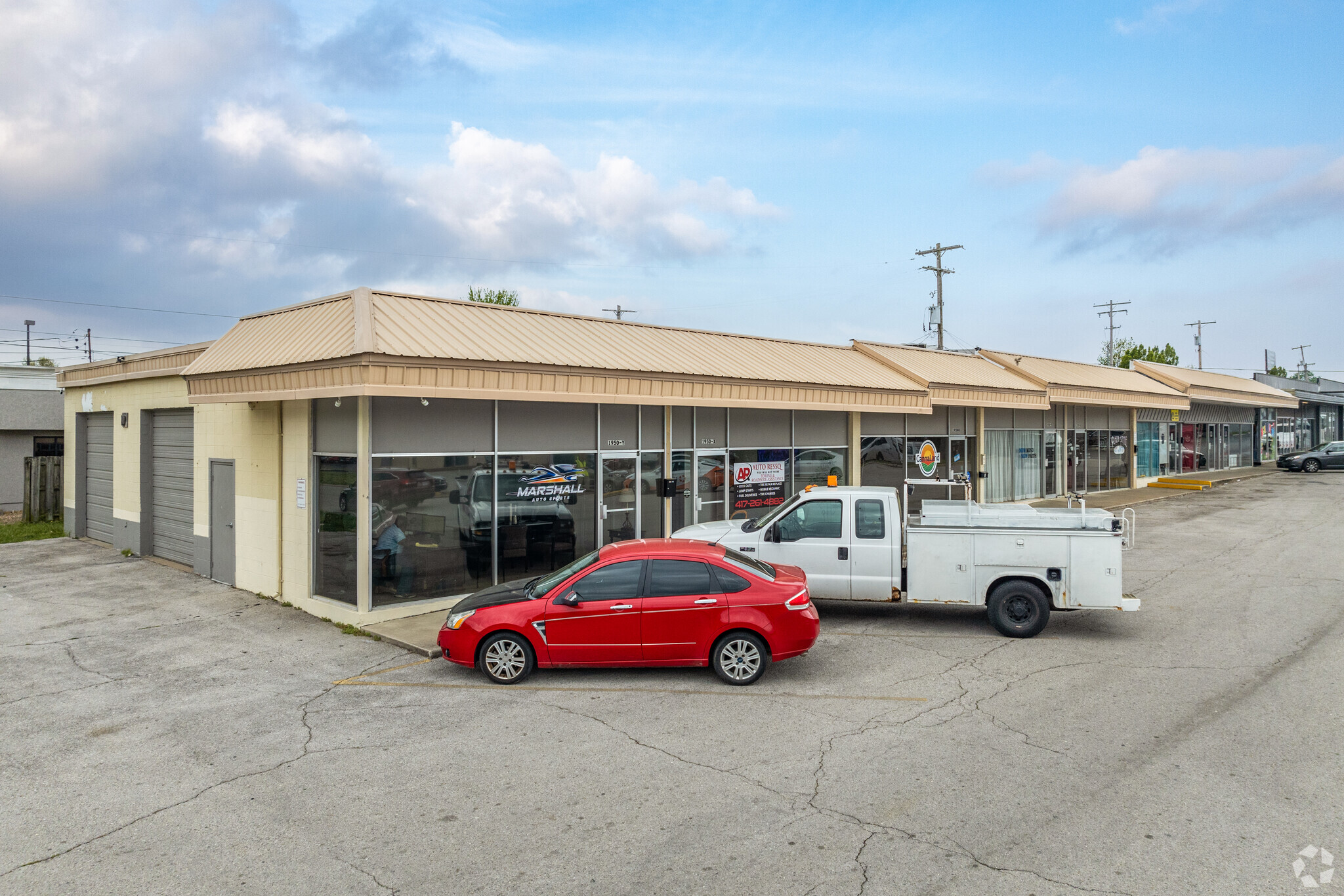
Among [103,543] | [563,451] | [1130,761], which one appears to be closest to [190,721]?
[563,451]

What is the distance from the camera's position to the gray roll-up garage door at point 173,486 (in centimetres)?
1686

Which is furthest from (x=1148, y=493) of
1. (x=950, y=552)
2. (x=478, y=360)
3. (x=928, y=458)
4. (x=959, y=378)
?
(x=478, y=360)

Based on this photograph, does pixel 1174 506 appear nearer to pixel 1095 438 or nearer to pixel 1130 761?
pixel 1095 438

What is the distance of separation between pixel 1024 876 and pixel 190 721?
7.51 m

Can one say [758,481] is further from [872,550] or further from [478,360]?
[478,360]

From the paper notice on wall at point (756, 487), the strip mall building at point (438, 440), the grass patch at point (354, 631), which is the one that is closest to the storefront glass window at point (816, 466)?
the strip mall building at point (438, 440)

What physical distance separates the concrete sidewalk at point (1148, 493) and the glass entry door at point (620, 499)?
11368mm

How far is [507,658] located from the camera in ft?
29.7

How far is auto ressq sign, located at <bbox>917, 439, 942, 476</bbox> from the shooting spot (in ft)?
75.6

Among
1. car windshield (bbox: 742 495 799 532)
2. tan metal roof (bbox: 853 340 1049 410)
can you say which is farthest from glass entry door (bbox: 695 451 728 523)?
tan metal roof (bbox: 853 340 1049 410)

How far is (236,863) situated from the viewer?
5316 mm

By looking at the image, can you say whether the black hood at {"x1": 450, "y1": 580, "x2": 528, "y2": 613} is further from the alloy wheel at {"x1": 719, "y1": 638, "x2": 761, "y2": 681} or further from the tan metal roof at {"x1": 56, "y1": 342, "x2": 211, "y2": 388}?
the tan metal roof at {"x1": 56, "y1": 342, "x2": 211, "y2": 388}

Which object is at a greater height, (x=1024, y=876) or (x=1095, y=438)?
(x=1095, y=438)

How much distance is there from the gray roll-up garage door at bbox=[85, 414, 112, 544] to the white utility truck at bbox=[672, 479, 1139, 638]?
16.5 metres
